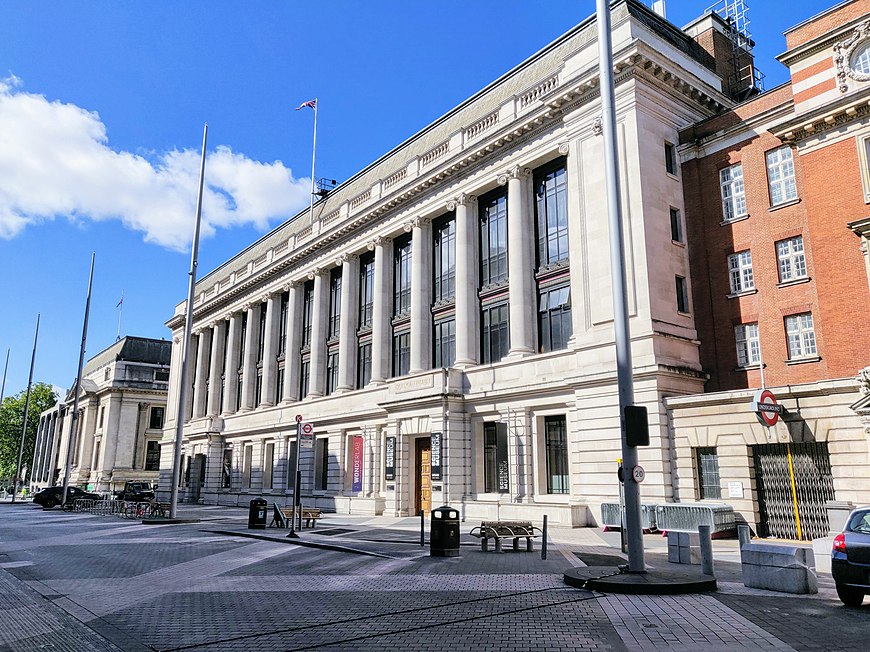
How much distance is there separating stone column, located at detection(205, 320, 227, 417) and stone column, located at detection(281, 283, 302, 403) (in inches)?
515

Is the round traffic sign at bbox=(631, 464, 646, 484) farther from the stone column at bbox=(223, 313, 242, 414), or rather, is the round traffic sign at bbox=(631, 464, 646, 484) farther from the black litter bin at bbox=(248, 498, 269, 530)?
the stone column at bbox=(223, 313, 242, 414)

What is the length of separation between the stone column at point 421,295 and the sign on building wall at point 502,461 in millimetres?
6725

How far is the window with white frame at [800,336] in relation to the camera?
24.0m

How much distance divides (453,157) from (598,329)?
43.5 ft

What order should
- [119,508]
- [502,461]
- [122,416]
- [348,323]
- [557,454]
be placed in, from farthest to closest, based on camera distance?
[122,416] → [348,323] → [119,508] → [502,461] → [557,454]

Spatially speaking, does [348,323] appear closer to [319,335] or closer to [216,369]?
[319,335]

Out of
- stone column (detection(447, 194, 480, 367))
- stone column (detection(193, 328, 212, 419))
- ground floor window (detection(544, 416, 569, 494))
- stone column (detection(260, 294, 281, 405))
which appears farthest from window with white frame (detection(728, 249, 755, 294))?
stone column (detection(193, 328, 212, 419))

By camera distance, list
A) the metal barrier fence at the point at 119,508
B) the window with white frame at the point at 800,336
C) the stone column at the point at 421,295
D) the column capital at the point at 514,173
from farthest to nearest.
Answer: the metal barrier fence at the point at 119,508, the stone column at the point at 421,295, the column capital at the point at 514,173, the window with white frame at the point at 800,336

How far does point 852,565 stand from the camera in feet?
33.6

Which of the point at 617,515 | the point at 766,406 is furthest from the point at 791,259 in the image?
the point at 617,515

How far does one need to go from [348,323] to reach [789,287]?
86.4ft

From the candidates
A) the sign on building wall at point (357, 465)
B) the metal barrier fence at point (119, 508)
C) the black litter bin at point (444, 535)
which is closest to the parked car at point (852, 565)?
the black litter bin at point (444, 535)

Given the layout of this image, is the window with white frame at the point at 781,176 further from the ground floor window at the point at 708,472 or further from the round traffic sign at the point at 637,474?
the round traffic sign at the point at 637,474

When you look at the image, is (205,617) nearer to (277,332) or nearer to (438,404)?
(438,404)
